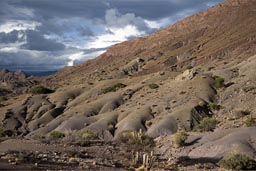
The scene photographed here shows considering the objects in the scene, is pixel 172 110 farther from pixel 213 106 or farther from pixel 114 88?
pixel 114 88

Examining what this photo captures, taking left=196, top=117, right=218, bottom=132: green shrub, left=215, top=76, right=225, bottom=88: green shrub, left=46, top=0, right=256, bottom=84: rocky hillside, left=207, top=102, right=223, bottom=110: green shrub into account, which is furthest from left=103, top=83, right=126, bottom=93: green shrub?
left=196, top=117, right=218, bottom=132: green shrub

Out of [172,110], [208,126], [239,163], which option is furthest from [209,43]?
[239,163]

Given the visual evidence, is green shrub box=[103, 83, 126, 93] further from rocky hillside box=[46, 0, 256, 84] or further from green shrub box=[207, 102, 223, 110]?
green shrub box=[207, 102, 223, 110]

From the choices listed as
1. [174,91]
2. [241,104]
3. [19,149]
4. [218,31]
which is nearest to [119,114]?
[174,91]

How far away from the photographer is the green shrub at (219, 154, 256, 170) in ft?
116

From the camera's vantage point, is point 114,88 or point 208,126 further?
point 114,88

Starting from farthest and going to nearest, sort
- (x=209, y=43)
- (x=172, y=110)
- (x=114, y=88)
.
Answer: (x=209, y=43) < (x=114, y=88) < (x=172, y=110)

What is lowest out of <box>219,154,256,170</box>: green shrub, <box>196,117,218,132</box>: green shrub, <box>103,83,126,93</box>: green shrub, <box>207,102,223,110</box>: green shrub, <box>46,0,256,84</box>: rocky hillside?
<box>219,154,256,170</box>: green shrub

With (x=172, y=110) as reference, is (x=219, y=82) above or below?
above

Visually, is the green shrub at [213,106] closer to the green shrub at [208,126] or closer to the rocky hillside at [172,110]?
the rocky hillside at [172,110]

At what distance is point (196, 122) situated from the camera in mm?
68375

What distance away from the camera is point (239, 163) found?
1391 inches

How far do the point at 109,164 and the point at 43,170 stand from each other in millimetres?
8095

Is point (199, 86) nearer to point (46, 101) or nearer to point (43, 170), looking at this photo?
point (46, 101)
